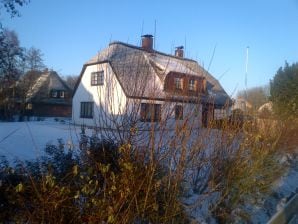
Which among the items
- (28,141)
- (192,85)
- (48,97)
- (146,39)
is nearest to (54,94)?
(48,97)

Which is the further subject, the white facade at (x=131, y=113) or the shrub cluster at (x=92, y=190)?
the white facade at (x=131, y=113)

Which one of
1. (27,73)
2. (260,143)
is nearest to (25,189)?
(260,143)

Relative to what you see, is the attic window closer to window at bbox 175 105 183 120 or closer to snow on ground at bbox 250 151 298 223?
snow on ground at bbox 250 151 298 223

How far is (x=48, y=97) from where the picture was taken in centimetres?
5156

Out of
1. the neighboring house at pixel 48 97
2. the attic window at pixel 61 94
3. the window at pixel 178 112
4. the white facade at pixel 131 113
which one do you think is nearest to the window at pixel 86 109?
the neighboring house at pixel 48 97

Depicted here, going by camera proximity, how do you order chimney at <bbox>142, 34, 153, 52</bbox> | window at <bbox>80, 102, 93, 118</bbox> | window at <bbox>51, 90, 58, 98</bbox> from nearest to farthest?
1. chimney at <bbox>142, 34, 153, 52</bbox>
2. window at <bbox>80, 102, 93, 118</bbox>
3. window at <bbox>51, 90, 58, 98</bbox>

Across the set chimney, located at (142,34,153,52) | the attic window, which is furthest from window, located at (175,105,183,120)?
the attic window

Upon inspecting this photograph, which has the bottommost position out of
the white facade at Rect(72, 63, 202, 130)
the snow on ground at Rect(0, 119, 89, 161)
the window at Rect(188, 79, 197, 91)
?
the snow on ground at Rect(0, 119, 89, 161)

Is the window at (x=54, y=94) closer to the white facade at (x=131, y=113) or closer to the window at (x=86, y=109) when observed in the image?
the window at (x=86, y=109)

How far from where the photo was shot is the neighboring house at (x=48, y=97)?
50062 millimetres

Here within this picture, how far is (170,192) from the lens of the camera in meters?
5.04

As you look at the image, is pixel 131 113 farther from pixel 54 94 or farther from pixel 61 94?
pixel 61 94

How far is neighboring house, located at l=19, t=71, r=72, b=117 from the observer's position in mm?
50062

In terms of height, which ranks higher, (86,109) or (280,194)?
(86,109)
